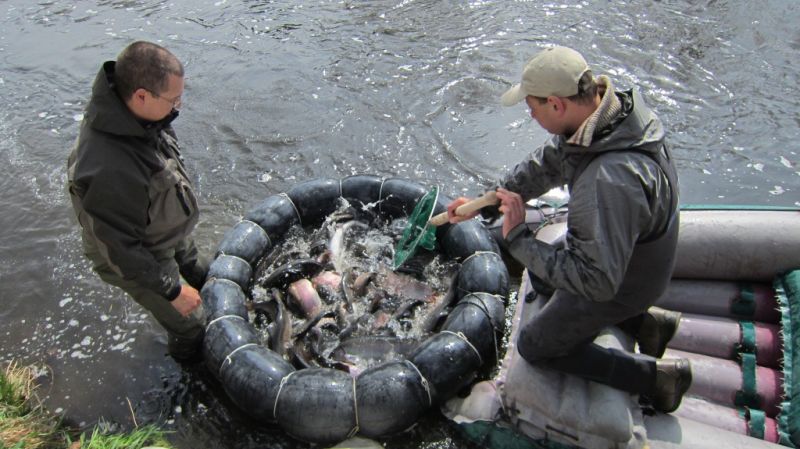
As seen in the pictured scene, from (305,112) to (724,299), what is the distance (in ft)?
22.8

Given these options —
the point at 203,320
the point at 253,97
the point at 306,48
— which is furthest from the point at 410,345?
the point at 306,48

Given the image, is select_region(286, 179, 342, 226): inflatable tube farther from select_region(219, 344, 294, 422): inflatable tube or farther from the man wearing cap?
the man wearing cap

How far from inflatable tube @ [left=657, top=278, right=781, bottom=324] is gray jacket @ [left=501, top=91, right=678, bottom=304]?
1.85m

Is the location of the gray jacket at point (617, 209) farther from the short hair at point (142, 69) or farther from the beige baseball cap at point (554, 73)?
the short hair at point (142, 69)

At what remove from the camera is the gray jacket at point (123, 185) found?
3600mm

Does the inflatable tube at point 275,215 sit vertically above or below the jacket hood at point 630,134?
below

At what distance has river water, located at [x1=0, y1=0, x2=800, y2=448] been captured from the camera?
574 centimetres

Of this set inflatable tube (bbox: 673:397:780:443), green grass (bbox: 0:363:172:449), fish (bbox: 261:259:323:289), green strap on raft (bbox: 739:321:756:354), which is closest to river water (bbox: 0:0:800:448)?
green grass (bbox: 0:363:172:449)

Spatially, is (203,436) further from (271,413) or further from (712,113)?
(712,113)

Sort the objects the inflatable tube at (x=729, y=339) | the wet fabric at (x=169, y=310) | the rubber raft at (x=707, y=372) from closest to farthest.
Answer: the rubber raft at (x=707, y=372), the wet fabric at (x=169, y=310), the inflatable tube at (x=729, y=339)

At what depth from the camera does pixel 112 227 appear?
3701 millimetres

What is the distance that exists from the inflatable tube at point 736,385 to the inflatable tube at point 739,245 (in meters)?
0.89

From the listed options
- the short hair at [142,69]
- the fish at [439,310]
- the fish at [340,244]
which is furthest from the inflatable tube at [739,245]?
the short hair at [142,69]

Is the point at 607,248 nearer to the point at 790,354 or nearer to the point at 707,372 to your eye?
the point at 707,372
